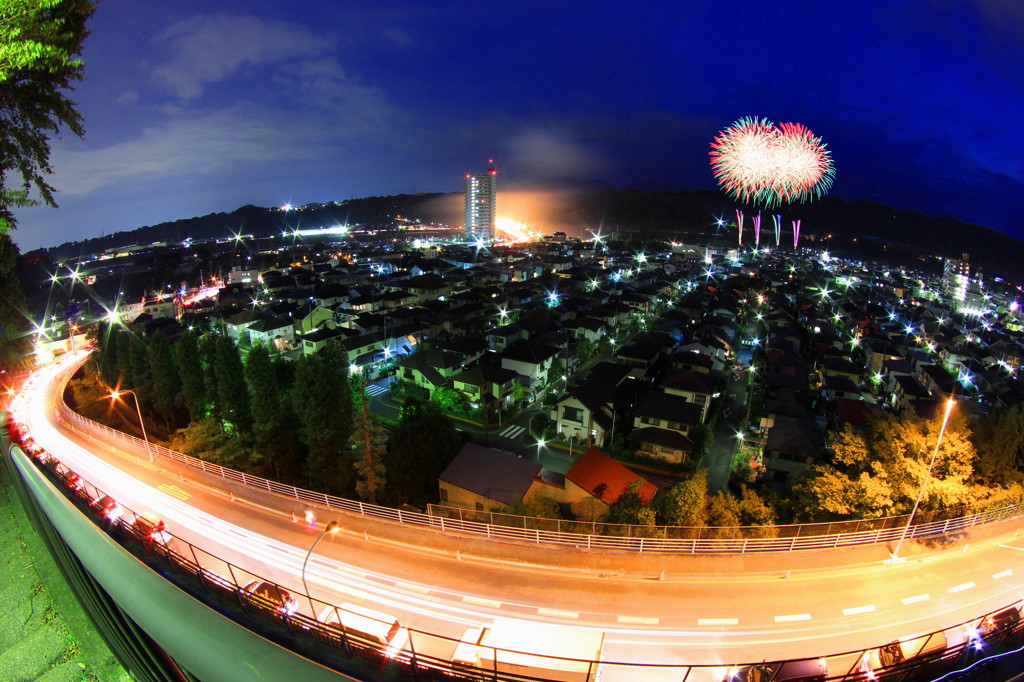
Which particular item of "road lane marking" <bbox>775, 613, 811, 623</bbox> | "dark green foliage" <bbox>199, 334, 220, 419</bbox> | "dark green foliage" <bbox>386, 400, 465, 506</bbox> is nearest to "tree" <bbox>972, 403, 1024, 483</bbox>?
"road lane marking" <bbox>775, 613, 811, 623</bbox>

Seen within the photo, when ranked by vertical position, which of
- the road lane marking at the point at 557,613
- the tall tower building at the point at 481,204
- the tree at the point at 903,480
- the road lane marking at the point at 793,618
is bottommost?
the road lane marking at the point at 557,613

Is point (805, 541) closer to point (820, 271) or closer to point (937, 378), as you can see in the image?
point (937, 378)

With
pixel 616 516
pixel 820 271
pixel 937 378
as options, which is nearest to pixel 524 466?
pixel 616 516

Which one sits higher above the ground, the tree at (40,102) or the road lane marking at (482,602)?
the tree at (40,102)

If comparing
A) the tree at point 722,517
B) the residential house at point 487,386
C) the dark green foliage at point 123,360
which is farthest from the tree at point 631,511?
the dark green foliage at point 123,360

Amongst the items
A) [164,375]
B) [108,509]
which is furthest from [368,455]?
[164,375]

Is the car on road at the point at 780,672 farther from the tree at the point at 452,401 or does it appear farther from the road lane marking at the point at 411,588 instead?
the tree at the point at 452,401

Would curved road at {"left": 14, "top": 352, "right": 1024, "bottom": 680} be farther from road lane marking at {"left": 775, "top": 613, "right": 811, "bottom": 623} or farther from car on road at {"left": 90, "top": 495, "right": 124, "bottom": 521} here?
car on road at {"left": 90, "top": 495, "right": 124, "bottom": 521}
